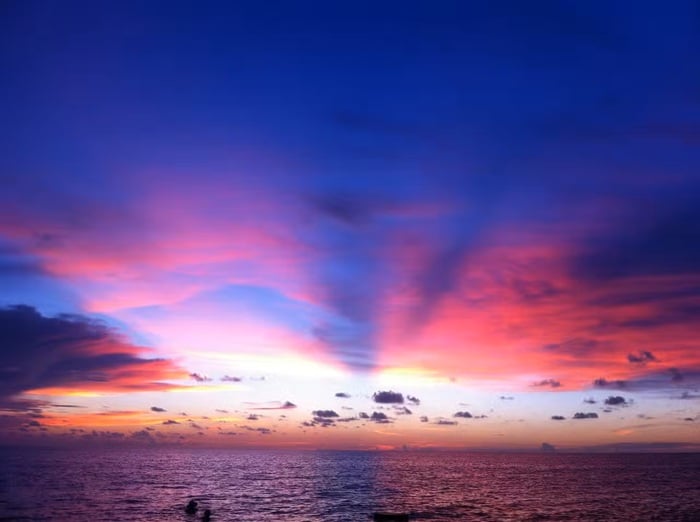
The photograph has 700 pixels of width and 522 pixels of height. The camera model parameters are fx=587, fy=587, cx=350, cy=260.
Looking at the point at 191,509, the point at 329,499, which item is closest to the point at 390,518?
the point at 191,509

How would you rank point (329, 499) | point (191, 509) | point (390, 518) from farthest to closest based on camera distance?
point (329, 499)
point (191, 509)
point (390, 518)

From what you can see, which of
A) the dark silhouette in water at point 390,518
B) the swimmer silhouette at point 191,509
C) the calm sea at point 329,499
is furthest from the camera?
the calm sea at point 329,499

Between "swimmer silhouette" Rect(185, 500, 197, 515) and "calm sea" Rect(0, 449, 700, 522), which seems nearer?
"swimmer silhouette" Rect(185, 500, 197, 515)

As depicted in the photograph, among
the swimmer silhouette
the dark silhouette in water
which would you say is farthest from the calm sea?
the dark silhouette in water

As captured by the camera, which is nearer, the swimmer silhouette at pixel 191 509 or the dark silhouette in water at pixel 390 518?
the dark silhouette in water at pixel 390 518

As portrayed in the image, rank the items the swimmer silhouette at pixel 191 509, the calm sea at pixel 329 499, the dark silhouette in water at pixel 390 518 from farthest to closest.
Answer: the calm sea at pixel 329 499 < the swimmer silhouette at pixel 191 509 < the dark silhouette in water at pixel 390 518

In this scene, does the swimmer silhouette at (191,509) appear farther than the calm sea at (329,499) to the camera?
No

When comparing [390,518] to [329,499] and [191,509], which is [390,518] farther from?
[329,499]

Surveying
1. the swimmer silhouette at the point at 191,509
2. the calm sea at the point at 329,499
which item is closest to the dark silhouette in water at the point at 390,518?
the calm sea at the point at 329,499

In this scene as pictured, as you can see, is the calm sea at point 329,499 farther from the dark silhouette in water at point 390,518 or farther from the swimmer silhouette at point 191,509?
the dark silhouette in water at point 390,518

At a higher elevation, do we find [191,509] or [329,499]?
[329,499]

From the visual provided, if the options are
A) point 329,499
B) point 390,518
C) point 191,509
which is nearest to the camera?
point 390,518

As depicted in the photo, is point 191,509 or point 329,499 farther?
point 329,499

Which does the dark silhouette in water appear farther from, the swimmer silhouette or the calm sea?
the swimmer silhouette
